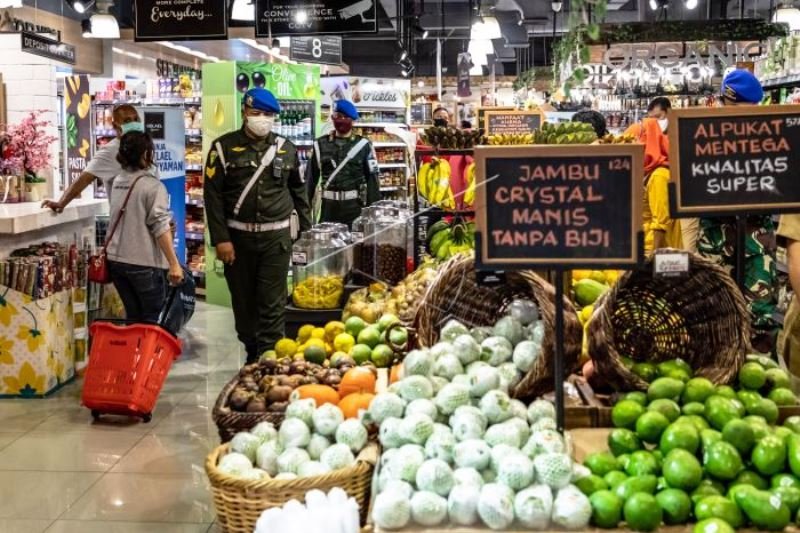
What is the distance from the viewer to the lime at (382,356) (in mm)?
3873

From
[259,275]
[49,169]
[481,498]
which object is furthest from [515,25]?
[481,498]

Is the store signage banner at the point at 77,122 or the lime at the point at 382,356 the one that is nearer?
the lime at the point at 382,356

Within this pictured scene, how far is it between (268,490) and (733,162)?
1759 millimetres

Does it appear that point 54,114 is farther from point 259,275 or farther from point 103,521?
point 103,521

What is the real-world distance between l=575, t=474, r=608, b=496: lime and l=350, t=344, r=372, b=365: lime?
4.98ft

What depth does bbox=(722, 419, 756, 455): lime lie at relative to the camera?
2568mm

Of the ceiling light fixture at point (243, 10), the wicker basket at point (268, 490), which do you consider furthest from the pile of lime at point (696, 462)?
the ceiling light fixture at point (243, 10)

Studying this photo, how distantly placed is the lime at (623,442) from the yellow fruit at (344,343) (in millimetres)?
1586

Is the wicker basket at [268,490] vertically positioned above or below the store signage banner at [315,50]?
below

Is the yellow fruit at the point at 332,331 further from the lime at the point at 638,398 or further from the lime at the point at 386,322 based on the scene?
the lime at the point at 638,398

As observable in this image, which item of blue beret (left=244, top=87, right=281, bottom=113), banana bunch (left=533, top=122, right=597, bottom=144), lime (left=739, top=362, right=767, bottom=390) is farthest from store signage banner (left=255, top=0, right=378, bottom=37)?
lime (left=739, top=362, right=767, bottom=390)

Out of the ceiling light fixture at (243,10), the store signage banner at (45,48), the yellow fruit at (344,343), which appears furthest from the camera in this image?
the ceiling light fixture at (243,10)

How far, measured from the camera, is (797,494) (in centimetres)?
241

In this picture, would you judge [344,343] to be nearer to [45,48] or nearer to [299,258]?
[299,258]
